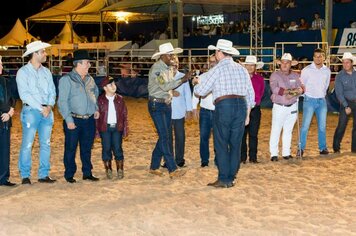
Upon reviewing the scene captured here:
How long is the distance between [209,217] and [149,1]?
19998 millimetres

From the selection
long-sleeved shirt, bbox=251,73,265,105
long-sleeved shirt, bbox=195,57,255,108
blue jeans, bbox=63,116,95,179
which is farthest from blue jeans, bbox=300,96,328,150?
blue jeans, bbox=63,116,95,179

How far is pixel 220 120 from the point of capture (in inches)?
295

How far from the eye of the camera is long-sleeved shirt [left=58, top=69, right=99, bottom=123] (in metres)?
7.74

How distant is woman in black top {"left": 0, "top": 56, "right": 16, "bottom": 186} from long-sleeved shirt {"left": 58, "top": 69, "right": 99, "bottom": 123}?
2.09ft

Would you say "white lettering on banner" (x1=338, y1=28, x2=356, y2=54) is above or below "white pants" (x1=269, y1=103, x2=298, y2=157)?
above

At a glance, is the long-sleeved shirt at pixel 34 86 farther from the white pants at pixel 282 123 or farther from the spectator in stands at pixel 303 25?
the spectator in stands at pixel 303 25

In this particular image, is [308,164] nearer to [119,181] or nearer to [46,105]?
[119,181]

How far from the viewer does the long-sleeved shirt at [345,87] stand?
10133 mm

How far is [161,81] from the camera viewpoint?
7.89m

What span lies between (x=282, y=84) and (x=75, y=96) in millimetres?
3387

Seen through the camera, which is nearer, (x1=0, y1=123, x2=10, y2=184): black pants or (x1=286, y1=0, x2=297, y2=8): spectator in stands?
(x1=0, y1=123, x2=10, y2=184): black pants

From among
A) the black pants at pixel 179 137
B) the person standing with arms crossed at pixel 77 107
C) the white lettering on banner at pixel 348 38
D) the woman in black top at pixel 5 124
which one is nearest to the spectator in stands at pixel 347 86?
the black pants at pixel 179 137

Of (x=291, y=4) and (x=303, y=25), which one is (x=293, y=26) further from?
(x=291, y=4)

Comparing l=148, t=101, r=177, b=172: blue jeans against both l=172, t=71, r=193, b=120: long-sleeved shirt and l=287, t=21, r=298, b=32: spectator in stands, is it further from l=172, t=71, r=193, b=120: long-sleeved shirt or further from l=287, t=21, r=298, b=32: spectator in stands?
l=287, t=21, r=298, b=32: spectator in stands
